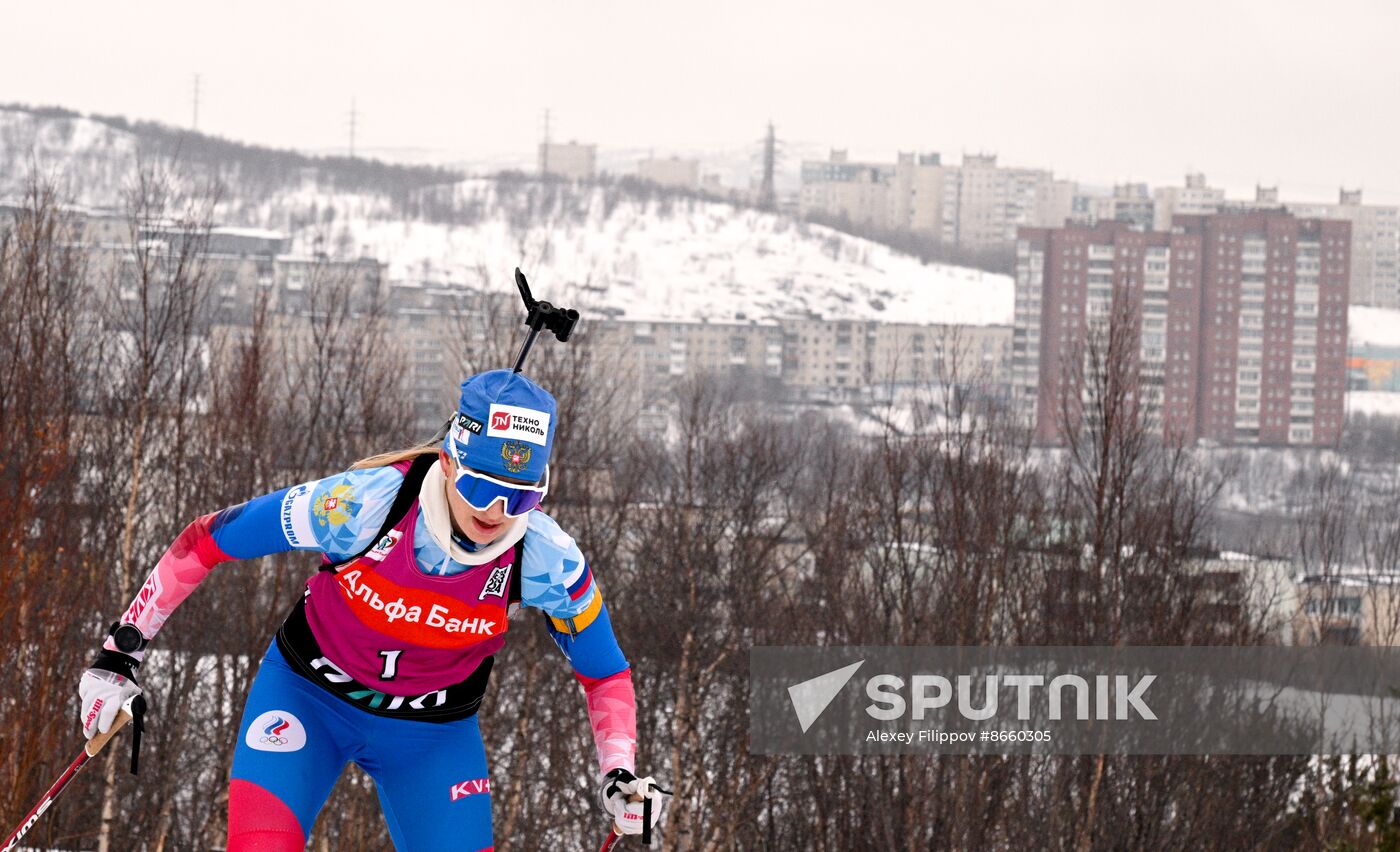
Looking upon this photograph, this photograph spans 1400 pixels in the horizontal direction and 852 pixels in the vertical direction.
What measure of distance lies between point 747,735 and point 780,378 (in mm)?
115934

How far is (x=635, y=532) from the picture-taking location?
83.7 feet

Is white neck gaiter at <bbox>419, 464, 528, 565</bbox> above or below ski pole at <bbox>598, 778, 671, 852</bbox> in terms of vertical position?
above

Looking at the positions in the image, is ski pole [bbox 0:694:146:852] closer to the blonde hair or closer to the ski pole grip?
the ski pole grip

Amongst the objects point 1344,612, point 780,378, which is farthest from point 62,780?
point 780,378

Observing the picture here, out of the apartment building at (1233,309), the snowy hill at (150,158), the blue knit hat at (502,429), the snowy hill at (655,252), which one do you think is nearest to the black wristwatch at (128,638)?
the blue knit hat at (502,429)

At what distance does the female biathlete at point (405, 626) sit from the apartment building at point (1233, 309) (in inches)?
3976

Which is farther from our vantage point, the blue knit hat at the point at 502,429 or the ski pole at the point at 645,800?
the ski pole at the point at 645,800

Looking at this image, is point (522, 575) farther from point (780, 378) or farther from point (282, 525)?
point (780, 378)

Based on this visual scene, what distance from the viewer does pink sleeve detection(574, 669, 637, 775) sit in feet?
11.2

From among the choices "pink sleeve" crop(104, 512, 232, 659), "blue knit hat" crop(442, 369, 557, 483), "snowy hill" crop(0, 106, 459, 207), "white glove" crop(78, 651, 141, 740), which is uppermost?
"snowy hill" crop(0, 106, 459, 207)

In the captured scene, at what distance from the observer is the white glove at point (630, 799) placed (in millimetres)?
3250

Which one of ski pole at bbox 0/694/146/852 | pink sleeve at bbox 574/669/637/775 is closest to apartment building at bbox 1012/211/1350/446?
pink sleeve at bbox 574/669/637/775

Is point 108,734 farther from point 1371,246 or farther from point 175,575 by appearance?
point 1371,246

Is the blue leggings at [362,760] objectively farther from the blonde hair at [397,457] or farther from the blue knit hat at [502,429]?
the blue knit hat at [502,429]
